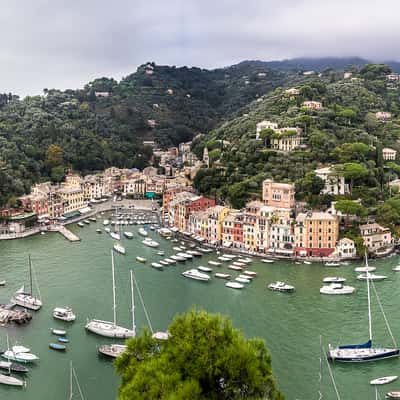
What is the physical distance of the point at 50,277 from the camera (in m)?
22.2

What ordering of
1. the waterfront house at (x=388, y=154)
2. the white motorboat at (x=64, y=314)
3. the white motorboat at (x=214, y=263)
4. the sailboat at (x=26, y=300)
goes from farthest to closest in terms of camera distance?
the waterfront house at (x=388, y=154) → the white motorboat at (x=214, y=263) → the sailboat at (x=26, y=300) → the white motorboat at (x=64, y=314)

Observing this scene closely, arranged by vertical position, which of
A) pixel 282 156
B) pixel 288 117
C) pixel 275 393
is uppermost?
pixel 288 117

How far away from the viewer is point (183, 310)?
18734mm

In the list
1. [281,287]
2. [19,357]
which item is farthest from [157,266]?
[19,357]

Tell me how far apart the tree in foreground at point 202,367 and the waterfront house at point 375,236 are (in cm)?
1644

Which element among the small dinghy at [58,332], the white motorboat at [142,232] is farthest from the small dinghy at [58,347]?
the white motorboat at [142,232]

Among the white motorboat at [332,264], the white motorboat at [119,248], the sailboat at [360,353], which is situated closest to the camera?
the sailboat at [360,353]

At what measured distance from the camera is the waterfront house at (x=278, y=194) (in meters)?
28.2

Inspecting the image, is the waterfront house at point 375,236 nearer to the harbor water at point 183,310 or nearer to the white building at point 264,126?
the harbor water at point 183,310

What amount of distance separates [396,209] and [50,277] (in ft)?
54.1

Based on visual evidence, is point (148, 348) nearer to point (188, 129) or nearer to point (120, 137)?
point (120, 137)

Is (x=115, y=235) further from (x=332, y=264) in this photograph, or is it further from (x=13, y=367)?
(x=13, y=367)

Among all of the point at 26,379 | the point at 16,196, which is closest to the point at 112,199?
the point at 16,196

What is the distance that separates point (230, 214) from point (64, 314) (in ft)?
38.9
